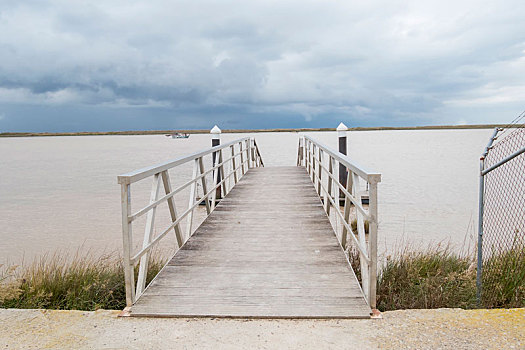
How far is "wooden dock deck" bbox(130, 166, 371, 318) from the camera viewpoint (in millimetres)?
3066

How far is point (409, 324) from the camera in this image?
2.81 m

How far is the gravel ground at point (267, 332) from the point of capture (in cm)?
258

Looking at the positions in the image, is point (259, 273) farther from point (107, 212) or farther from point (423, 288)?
point (107, 212)

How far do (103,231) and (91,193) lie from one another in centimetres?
731

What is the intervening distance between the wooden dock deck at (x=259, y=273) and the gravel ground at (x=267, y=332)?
5.3 inches

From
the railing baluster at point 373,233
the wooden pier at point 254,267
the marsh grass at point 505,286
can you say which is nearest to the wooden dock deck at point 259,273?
the wooden pier at point 254,267

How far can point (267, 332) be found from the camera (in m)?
2.73

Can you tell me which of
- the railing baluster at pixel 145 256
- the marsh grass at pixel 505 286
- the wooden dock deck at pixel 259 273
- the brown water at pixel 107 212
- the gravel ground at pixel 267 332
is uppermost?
the railing baluster at pixel 145 256

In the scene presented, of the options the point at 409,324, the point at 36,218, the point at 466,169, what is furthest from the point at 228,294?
the point at 466,169

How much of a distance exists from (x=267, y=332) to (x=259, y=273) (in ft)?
3.58

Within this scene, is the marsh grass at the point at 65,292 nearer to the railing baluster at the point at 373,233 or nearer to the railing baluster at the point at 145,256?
the railing baluster at the point at 145,256

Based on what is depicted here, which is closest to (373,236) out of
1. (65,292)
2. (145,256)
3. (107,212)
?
(145,256)

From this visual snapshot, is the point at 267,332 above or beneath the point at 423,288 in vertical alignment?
above

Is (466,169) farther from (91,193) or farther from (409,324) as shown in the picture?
(409,324)
